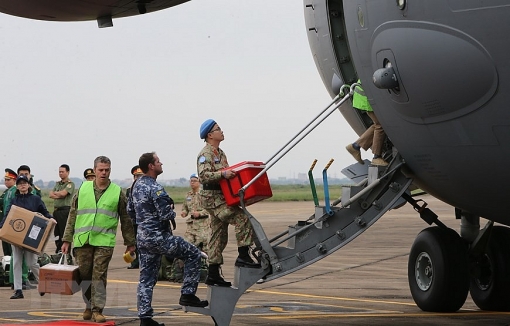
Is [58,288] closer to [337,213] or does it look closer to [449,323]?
[337,213]

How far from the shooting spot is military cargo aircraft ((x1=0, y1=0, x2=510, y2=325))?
8547mm

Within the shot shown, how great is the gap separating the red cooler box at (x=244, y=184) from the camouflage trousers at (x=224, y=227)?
12 centimetres

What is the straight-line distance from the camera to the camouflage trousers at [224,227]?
1046 centimetres

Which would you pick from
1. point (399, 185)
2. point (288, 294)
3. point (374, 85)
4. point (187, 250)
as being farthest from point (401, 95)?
point (288, 294)

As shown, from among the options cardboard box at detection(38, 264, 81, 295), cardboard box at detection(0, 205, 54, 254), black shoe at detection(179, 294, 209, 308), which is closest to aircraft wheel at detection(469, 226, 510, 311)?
black shoe at detection(179, 294, 209, 308)

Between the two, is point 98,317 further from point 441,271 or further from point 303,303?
point 441,271

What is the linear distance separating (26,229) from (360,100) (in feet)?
19.3

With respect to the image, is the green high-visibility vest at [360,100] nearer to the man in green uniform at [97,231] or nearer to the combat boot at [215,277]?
the combat boot at [215,277]

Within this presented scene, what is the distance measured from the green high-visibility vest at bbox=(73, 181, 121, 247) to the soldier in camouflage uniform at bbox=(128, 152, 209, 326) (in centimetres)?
116

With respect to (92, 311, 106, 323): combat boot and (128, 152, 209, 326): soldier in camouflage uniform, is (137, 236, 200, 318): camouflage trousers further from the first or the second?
(92, 311, 106, 323): combat boot

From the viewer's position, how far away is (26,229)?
569 inches

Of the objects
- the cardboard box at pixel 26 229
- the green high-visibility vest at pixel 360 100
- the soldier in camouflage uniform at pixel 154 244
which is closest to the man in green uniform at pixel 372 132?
the green high-visibility vest at pixel 360 100

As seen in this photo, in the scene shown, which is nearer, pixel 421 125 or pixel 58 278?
pixel 421 125

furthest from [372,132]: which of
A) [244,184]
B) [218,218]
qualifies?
[218,218]
